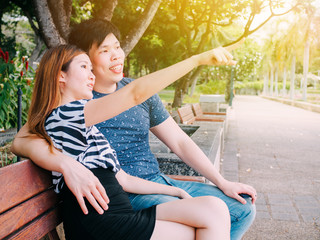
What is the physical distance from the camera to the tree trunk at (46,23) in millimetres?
4867

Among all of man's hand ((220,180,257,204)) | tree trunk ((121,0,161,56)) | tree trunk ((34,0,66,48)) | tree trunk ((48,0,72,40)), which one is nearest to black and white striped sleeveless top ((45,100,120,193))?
man's hand ((220,180,257,204))

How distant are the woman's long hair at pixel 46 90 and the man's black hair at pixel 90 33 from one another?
1.71 ft

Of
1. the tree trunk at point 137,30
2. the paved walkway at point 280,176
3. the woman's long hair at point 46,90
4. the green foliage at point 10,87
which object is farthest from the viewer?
the tree trunk at point 137,30

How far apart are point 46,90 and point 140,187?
80cm

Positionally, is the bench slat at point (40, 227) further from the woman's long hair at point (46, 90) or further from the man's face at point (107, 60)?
the man's face at point (107, 60)

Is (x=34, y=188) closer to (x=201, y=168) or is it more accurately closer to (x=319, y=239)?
(x=201, y=168)

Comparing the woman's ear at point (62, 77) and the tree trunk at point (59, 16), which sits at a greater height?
the tree trunk at point (59, 16)

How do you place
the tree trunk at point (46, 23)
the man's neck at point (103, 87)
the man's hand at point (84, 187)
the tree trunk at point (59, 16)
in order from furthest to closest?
the tree trunk at point (59, 16) < the tree trunk at point (46, 23) < the man's neck at point (103, 87) < the man's hand at point (84, 187)

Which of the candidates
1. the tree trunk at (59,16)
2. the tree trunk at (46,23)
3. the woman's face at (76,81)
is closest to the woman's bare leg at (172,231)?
the woman's face at (76,81)

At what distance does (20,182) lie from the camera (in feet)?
4.90

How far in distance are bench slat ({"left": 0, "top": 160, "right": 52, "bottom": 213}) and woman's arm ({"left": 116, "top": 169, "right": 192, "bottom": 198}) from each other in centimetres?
45

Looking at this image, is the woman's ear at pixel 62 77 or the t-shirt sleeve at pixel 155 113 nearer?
the woman's ear at pixel 62 77

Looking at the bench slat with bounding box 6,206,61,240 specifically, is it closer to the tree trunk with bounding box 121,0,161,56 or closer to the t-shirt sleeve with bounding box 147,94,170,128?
the t-shirt sleeve with bounding box 147,94,170,128

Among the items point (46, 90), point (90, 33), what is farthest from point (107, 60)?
point (46, 90)
